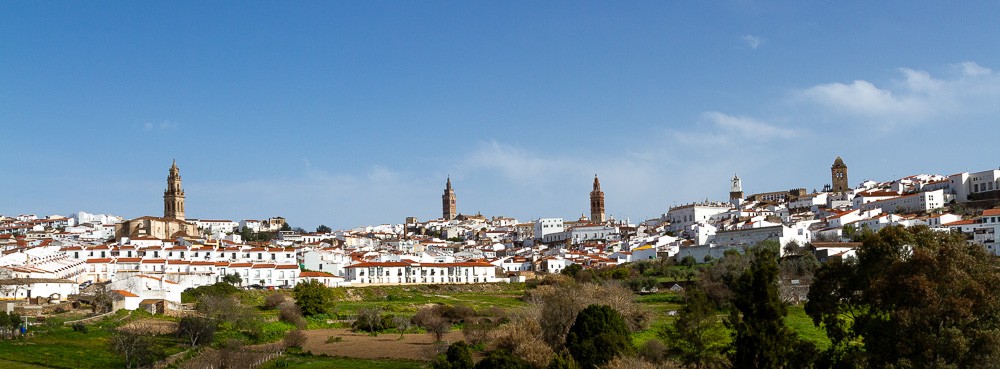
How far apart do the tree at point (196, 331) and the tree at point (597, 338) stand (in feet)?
50.0

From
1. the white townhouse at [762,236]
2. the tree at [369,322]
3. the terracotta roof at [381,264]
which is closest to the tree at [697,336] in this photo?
the tree at [369,322]

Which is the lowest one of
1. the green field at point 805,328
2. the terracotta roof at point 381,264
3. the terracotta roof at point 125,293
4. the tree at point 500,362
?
the green field at point 805,328

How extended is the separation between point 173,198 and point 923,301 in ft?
341

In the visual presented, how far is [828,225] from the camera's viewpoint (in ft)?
286

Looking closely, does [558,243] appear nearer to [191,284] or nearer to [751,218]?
[751,218]

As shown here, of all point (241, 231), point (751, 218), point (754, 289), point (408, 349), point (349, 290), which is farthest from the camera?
point (241, 231)

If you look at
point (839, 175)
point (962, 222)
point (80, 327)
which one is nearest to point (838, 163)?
point (839, 175)

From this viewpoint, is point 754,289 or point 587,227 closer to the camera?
point 754,289

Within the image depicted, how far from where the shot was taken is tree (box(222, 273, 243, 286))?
6469cm

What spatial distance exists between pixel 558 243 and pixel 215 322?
79.3 m

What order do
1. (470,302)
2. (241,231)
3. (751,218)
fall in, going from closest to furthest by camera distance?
1. (470,302)
2. (751,218)
3. (241,231)

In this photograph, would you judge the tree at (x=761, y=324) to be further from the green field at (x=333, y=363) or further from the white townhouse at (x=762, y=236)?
the white townhouse at (x=762, y=236)

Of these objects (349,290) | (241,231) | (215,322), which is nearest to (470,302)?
(349,290)

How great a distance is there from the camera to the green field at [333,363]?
34281 millimetres
